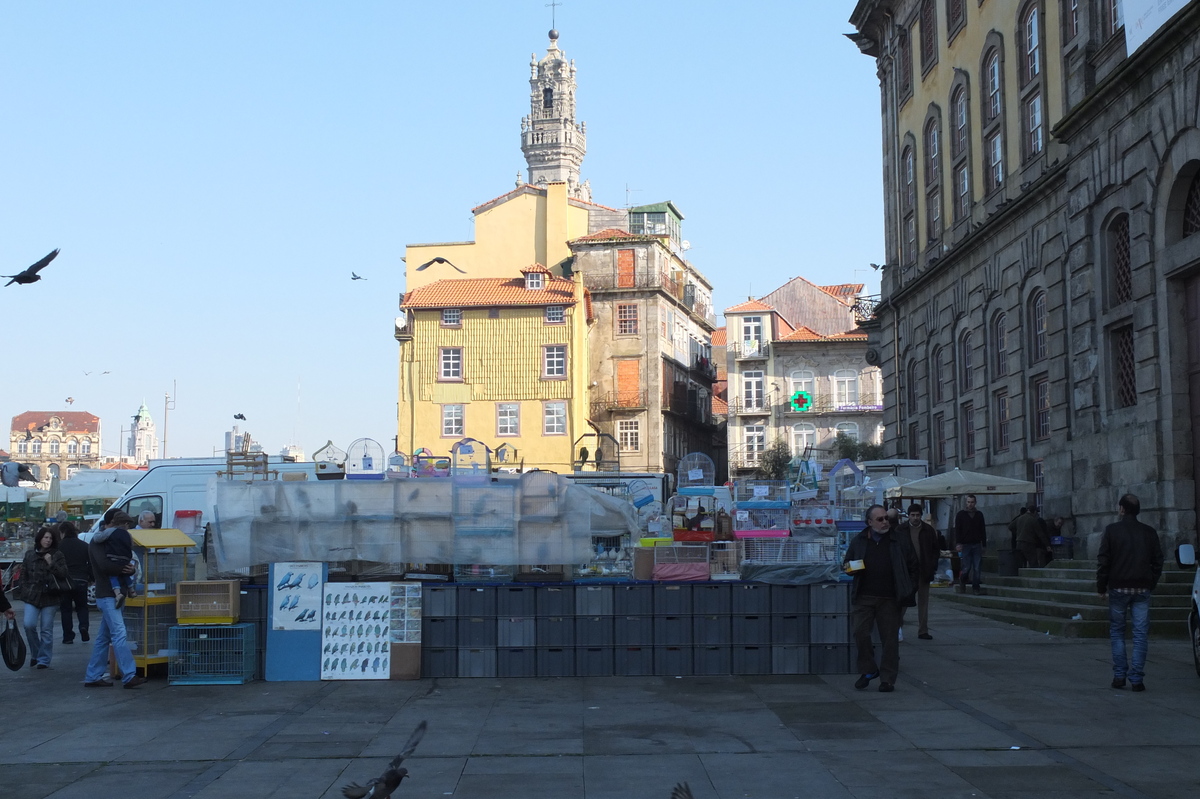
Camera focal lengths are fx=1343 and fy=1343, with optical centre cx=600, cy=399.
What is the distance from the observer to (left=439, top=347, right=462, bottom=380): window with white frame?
65.0 meters

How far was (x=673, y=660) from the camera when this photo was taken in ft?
Result: 46.0

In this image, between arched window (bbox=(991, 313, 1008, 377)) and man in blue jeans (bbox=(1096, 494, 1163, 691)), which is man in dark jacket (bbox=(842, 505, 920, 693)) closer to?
man in blue jeans (bbox=(1096, 494, 1163, 691))

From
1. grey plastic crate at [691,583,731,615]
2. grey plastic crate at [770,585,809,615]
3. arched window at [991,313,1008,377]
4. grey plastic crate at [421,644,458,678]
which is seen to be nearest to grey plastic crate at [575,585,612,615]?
grey plastic crate at [691,583,731,615]

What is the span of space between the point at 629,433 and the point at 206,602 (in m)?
52.9

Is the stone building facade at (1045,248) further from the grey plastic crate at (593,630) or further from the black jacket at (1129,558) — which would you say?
the grey plastic crate at (593,630)

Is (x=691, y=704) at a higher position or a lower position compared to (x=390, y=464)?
lower

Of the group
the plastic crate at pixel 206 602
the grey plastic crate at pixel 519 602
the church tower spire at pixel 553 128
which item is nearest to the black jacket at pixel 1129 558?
the grey plastic crate at pixel 519 602

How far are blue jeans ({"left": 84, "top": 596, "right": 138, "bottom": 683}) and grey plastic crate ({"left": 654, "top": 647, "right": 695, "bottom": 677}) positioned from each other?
5373mm

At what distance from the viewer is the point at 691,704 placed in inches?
476

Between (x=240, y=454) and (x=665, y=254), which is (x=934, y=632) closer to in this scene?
(x=240, y=454)

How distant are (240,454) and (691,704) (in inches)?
298

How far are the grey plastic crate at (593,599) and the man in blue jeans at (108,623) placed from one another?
4.58 meters

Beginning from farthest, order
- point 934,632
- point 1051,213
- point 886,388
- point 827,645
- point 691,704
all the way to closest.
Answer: point 886,388
point 1051,213
point 934,632
point 827,645
point 691,704

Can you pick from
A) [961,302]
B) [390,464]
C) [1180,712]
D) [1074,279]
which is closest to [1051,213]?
[1074,279]
